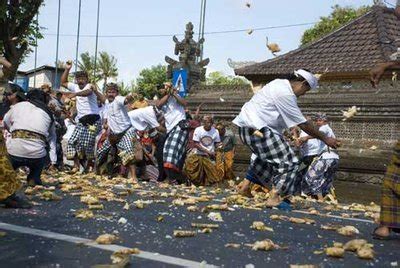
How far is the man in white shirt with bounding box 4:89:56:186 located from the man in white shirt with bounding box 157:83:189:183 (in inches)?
141

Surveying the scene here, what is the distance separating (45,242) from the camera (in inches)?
179

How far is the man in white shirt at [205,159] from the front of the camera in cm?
1295

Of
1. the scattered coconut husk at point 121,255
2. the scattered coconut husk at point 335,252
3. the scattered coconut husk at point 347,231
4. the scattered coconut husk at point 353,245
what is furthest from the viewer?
the scattered coconut husk at point 347,231

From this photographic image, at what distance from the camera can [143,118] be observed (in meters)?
12.4

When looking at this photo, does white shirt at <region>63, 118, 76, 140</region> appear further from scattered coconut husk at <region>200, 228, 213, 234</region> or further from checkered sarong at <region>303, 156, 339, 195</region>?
scattered coconut husk at <region>200, 228, 213, 234</region>

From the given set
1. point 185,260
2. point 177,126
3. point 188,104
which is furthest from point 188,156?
point 185,260

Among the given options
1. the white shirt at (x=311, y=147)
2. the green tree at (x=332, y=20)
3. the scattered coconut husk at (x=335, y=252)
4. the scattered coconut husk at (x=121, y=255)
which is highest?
the green tree at (x=332, y=20)

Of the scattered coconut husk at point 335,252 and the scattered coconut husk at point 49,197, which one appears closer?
the scattered coconut husk at point 335,252

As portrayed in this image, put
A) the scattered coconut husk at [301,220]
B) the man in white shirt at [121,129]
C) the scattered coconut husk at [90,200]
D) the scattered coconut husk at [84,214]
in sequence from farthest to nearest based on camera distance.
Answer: the man in white shirt at [121,129] < the scattered coconut husk at [90,200] < the scattered coconut husk at [301,220] < the scattered coconut husk at [84,214]

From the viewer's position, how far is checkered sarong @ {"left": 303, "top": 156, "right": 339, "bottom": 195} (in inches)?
467

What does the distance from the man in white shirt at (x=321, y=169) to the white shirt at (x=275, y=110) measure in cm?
437

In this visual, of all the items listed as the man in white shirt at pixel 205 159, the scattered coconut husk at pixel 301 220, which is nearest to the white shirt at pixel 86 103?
the man in white shirt at pixel 205 159

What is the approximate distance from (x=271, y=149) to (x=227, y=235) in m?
2.55

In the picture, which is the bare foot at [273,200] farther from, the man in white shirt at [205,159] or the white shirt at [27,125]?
the man in white shirt at [205,159]
